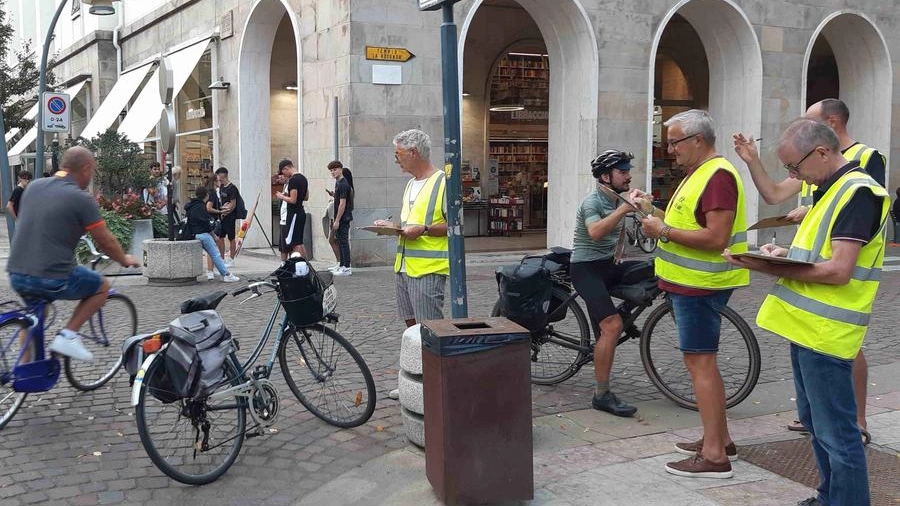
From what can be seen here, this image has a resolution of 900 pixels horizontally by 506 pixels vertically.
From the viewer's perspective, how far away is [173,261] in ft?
37.9

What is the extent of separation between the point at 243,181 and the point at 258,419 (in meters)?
13.7

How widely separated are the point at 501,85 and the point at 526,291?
54.1 ft

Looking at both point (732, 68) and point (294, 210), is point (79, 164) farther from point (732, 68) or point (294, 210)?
point (732, 68)

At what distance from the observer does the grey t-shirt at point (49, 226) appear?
511 cm

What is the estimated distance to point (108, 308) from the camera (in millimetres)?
6293

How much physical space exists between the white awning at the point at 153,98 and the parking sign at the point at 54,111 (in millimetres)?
2802

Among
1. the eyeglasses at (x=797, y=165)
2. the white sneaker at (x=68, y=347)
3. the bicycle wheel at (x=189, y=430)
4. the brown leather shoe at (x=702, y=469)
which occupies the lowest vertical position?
the brown leather shoe at (x=702, y=469)

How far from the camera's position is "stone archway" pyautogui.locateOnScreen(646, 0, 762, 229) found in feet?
54.4

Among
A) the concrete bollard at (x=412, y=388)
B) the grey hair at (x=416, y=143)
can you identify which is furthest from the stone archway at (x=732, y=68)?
the concrete bollard at (x=412, y=388)

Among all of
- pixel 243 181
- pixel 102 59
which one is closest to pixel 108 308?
pixel 243 181

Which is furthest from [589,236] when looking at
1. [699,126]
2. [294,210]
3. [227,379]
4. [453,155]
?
[294,210]

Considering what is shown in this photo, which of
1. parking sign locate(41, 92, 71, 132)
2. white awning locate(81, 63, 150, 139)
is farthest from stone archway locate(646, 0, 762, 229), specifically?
white awning locate(81, 63, 150, 139)

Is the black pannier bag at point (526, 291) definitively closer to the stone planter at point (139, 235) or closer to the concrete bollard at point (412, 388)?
the concrete bollard at point (412, 388)

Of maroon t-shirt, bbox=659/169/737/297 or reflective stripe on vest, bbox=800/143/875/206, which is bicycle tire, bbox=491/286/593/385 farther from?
reflective stripe on vest, bbox=800/143/875/206
